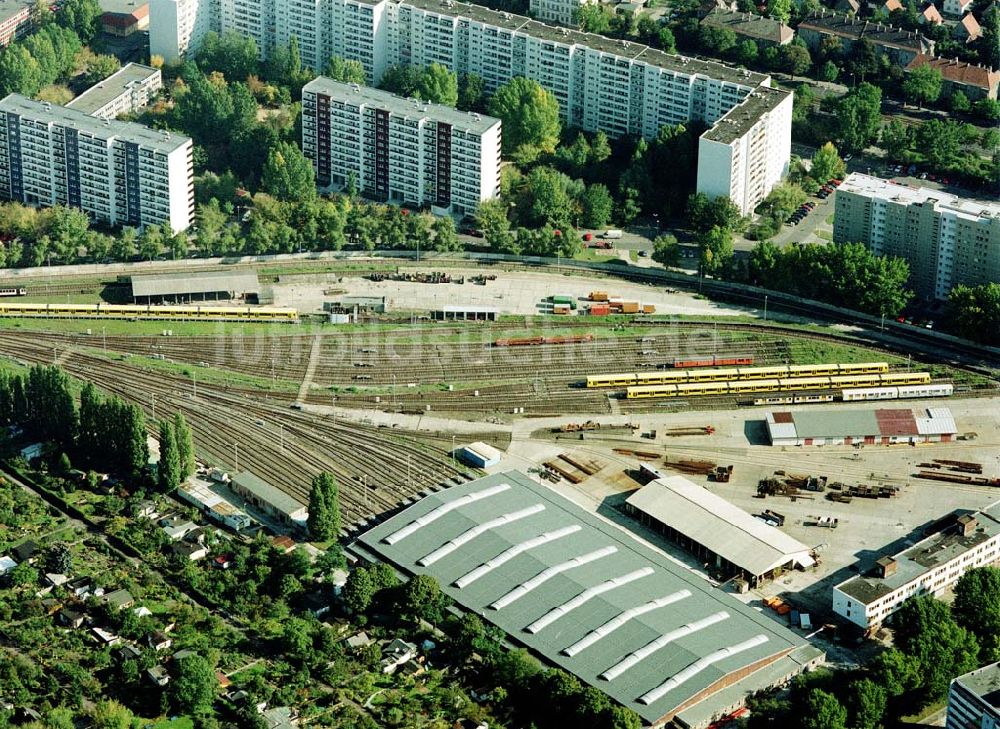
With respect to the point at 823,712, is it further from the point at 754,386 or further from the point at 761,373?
the point at 761,373

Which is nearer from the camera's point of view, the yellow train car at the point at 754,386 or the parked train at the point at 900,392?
the parked train at the point at 900,392

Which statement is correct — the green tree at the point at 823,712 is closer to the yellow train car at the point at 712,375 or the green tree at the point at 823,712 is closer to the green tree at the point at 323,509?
the green tree at the point at 323,509

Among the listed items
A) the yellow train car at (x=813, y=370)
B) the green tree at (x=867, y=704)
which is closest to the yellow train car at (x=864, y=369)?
the yellow train car at (x=813, y=370)

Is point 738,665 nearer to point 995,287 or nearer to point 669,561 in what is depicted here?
point 669,561

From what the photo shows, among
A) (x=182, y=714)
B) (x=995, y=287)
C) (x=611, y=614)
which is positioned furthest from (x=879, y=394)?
(x=182, y=714)

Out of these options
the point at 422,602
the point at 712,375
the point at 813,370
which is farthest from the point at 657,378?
the point at 422,602

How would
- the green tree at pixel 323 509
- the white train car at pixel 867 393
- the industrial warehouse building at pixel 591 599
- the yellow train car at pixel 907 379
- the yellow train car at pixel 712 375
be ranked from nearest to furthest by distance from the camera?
the industrial warehouse building at pixel 591 599 → the green tree at pixel 323 509 → the white train car at pixel 867 393 → the yellow train car at pixel 907 379 → the yellow train car at pixel 712 375

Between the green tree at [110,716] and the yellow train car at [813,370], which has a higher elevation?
the yellow train car at [813,370]

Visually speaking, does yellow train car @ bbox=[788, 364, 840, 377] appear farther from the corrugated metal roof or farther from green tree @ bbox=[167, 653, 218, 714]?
green tree @ bbox=[167, 653, 218, 714]
